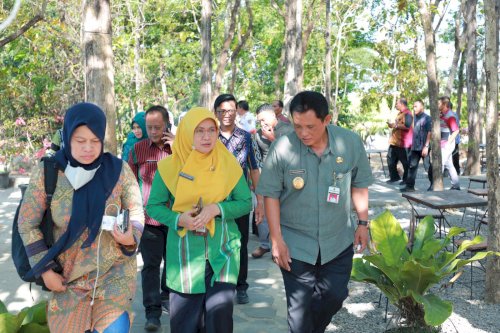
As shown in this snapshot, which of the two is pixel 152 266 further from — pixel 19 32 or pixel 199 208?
pixel 19 32

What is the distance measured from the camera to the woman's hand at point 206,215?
3675 millimetres

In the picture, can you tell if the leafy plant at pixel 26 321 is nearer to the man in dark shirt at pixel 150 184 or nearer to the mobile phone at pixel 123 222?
the man in dark shirt at pixel 150 184

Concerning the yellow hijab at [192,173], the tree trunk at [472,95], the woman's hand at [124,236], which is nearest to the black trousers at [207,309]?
the yellow hijab at [192,173]

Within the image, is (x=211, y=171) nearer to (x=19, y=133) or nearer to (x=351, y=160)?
(x=351, y=160)

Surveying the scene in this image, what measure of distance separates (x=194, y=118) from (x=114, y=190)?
2.64 feet

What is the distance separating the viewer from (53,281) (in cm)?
302

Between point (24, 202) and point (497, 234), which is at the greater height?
point (24, 202)

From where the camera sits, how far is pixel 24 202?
3.02m

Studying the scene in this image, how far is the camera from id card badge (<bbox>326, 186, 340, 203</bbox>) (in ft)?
12.5

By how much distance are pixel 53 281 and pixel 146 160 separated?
237 cm

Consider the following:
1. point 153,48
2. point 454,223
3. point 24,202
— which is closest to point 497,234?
point 24,202

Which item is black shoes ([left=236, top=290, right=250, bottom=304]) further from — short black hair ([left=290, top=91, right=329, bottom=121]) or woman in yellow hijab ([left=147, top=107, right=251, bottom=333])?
short black hair ([left=290, top=91, right=329, bottom=121])

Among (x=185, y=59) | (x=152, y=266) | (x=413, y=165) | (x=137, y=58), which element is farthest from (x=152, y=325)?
(x=185, y=59)

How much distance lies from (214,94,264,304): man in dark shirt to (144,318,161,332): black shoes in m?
0.98
